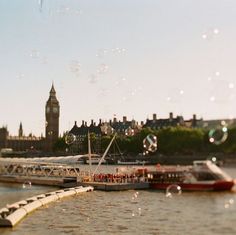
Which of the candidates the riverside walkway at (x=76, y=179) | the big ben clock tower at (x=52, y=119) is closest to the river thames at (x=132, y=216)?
the riverside walkway at (x=76, y=179)

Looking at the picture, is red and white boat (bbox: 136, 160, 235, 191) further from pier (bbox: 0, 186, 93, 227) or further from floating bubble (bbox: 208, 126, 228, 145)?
floating bubble (bbox: 208, 126, 228, 145)

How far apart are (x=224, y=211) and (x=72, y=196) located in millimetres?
12462

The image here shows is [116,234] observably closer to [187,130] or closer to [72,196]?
[72,196]

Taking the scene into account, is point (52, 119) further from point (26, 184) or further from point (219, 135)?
point (219, 135)

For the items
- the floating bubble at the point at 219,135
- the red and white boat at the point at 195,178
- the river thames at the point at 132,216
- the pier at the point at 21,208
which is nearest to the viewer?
the floating bubble at the point at 219,135

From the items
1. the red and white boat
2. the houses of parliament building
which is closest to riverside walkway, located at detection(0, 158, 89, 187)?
the red and white boat

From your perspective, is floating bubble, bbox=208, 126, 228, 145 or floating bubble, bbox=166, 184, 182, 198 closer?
floating bubble, bbox=208, 126, 228, 145

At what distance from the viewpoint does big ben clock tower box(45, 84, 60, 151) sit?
168375 millimetres

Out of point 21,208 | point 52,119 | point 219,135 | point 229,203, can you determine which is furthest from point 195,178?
point 52,119

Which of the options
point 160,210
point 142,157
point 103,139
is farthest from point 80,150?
point 160,210

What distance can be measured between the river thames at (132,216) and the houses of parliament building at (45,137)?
423 feet

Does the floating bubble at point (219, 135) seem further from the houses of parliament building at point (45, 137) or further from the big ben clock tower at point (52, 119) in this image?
the big ben clock tower at point (52, 119)

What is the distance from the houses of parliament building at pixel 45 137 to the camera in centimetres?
16875

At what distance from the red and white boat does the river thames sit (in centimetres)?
308
